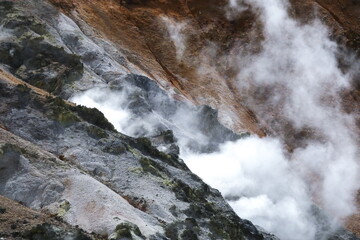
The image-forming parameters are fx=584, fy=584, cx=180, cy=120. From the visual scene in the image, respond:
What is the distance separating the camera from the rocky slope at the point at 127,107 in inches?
604

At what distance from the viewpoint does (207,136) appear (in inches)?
1208

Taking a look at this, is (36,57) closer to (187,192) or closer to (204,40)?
(187,192)

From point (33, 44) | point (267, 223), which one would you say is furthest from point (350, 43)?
point (33, 44)

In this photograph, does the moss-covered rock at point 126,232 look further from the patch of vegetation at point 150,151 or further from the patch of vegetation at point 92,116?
the patch of vegetation at point 92,116

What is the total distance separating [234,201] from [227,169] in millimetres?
2345

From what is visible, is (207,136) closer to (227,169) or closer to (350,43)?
(227,169)

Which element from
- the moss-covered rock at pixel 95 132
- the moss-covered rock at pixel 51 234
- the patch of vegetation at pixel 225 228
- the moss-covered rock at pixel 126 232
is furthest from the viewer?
the moss-covered rock at pixel 95 132

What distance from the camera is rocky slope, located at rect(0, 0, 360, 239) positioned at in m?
15.4

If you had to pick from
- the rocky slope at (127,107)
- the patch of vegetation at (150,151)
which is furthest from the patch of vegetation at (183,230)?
the patch of vegetation at (150,151)

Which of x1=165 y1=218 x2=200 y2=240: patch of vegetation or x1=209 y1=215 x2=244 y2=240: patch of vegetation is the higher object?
x1=209 y1=215 x2=244 y2=240: patch of vegetation

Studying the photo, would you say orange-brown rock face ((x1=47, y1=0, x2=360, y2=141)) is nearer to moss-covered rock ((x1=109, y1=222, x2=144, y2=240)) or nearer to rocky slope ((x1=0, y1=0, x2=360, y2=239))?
rocky slope ((x1=0, y1=0, x2=360, y2=239))

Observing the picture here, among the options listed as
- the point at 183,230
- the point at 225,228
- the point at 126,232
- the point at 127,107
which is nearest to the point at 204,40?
the point at 127,107

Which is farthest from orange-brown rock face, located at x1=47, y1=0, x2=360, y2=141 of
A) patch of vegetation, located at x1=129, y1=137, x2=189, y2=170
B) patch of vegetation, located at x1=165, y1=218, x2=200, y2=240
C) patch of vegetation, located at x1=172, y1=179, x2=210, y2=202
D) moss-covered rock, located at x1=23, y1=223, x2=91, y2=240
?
moss-covered rock, located at x1=23, y1=223, x2=91, y2=240

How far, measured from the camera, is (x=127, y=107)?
88.6 ft
